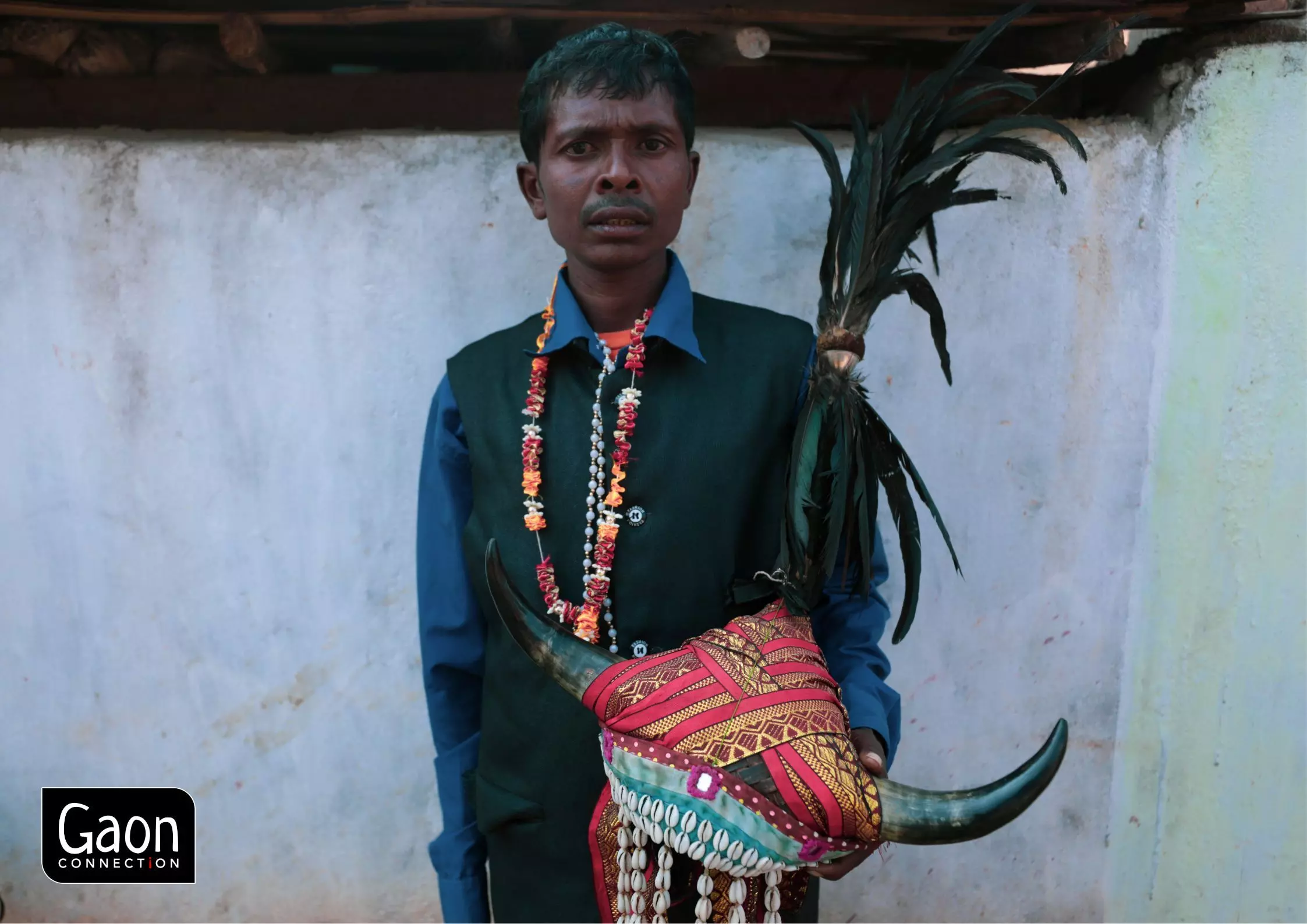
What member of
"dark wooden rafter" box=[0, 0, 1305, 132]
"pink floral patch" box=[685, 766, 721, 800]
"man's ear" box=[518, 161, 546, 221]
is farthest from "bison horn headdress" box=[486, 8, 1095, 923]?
"dark wooden rafter" box=[0, 0, 1305, 132]

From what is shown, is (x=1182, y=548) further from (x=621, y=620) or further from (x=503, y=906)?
(x=503, y=906)

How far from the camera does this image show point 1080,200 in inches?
101

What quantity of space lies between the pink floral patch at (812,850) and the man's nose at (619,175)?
3.28ft

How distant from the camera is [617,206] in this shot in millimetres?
1790

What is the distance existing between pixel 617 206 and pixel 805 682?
0.78 metres

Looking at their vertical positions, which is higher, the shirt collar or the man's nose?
the man's nose

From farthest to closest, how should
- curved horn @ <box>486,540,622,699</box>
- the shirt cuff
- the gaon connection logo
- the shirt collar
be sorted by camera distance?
the gaon connection logo, the shirt collar, the shirt cuff, curved horn @ <box>486,540,622,699</box>

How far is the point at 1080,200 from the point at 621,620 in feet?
4.91

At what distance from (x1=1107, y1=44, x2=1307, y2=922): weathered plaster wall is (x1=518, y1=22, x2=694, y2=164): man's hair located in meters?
1.28

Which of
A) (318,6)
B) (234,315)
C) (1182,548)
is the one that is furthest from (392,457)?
(1182,548)

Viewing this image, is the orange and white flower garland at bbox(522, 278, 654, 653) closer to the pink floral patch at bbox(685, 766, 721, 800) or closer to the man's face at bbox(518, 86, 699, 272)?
the man's face at bbox(518, 86, 699, 272)

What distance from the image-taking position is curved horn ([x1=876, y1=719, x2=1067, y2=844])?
1470mm

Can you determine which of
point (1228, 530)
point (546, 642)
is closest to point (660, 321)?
point (546, 642)

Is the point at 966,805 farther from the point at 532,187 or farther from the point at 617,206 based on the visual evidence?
the point at 532,187
